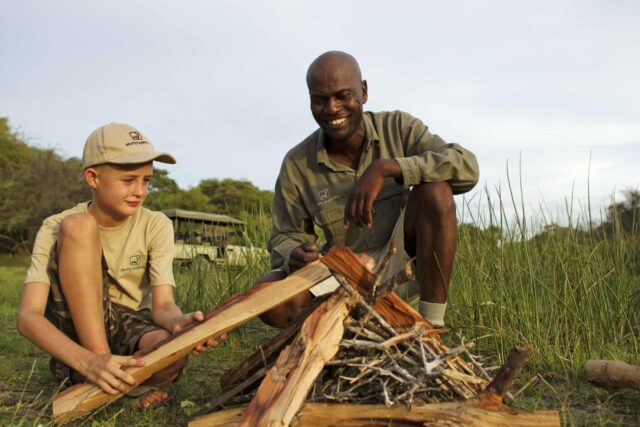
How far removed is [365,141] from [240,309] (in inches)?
56.9

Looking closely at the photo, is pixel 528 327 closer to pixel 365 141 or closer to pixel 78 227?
pixel 365 141

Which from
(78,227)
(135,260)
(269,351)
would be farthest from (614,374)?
(78,227)

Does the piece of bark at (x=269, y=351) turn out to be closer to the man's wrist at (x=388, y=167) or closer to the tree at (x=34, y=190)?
the man's wrist at (x=388, y=167)

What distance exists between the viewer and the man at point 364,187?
2.73 metres

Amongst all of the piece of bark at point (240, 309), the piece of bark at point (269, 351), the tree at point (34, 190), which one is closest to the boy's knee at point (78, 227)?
the piece of bark at point (240, 309)

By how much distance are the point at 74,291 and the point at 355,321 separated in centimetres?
104

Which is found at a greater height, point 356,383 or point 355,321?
point 355,321

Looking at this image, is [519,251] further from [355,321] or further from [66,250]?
[66,250]

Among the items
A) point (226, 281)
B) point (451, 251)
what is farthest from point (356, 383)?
point (226, 281)

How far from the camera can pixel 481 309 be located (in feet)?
11.3

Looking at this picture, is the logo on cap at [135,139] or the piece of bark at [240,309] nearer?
the piece of bark at [240,309]

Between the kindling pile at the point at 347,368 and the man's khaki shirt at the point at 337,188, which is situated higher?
the man's khaki shirt at the point at 337,188

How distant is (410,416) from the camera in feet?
5.80

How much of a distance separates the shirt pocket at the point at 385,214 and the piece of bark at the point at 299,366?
121 cm
